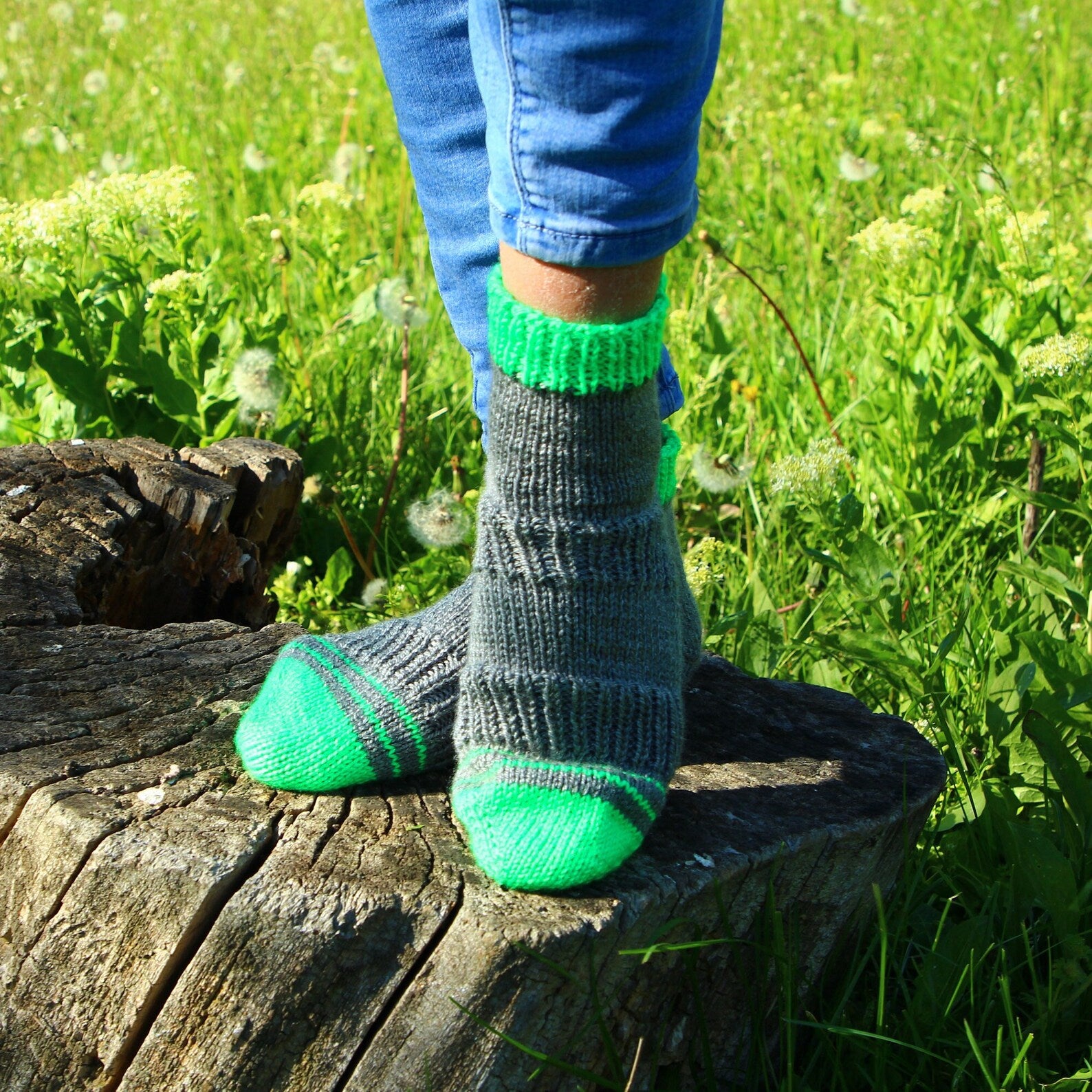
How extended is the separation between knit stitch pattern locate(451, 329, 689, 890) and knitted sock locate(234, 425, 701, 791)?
82 millimetres

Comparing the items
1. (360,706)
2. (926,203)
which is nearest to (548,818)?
(360,706)

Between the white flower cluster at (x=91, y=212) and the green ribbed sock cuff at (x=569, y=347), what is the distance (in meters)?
1.21

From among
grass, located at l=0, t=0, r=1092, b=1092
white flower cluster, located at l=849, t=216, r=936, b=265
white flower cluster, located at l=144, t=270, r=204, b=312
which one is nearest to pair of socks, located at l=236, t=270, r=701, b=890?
grass, located at l=0, t=0, r=1092, b=1092

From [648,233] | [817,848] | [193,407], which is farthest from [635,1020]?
[193,407]

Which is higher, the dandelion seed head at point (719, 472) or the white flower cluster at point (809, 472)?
the white flower cluster at point (809, 472)

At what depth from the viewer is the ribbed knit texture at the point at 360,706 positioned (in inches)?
47.3

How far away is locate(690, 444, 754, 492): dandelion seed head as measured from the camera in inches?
78.0

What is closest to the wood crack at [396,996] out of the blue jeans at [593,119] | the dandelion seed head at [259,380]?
the blue jeans at [593,119]

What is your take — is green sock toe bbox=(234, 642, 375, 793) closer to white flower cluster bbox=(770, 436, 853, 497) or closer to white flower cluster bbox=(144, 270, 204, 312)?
white flower cluster bbox=(770, 436, 853, 497)

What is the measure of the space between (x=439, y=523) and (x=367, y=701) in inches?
29.5

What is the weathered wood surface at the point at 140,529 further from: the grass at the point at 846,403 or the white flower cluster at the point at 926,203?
the white flower cluster at the point at 926,203

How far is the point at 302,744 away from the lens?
119cm

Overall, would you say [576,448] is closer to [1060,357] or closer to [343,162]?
[1060,357]

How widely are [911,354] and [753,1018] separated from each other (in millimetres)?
1487
